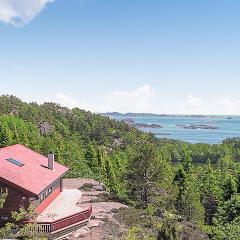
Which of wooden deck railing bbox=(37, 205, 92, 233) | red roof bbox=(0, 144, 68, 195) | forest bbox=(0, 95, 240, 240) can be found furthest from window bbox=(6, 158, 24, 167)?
forest bbox=(0, 95, 240, 240)

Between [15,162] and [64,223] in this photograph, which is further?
[15,162]

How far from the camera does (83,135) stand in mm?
118938

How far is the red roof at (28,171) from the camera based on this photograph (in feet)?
87.6

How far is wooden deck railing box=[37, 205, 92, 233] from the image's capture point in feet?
78.4

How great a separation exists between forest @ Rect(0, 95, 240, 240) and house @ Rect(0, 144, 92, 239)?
173 inches

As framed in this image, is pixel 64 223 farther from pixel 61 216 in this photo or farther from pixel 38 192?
pixel 38 192

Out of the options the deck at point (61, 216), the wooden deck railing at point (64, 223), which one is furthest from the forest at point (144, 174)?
the deck at point (61, 216)

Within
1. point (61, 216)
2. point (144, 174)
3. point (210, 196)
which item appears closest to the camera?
point (61, 216)

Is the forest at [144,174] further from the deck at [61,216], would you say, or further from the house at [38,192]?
the house at [38,192]

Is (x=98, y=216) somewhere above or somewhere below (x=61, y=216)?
below

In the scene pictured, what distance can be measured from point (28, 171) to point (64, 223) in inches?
229

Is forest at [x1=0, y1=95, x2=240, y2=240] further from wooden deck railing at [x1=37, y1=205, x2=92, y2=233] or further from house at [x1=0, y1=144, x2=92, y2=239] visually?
house at [x1=0, y1=144, x2=92, y2=239]

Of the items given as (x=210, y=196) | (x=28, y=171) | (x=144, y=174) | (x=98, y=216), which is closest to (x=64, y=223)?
(x=98, y=216)

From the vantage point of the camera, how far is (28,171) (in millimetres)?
29109
